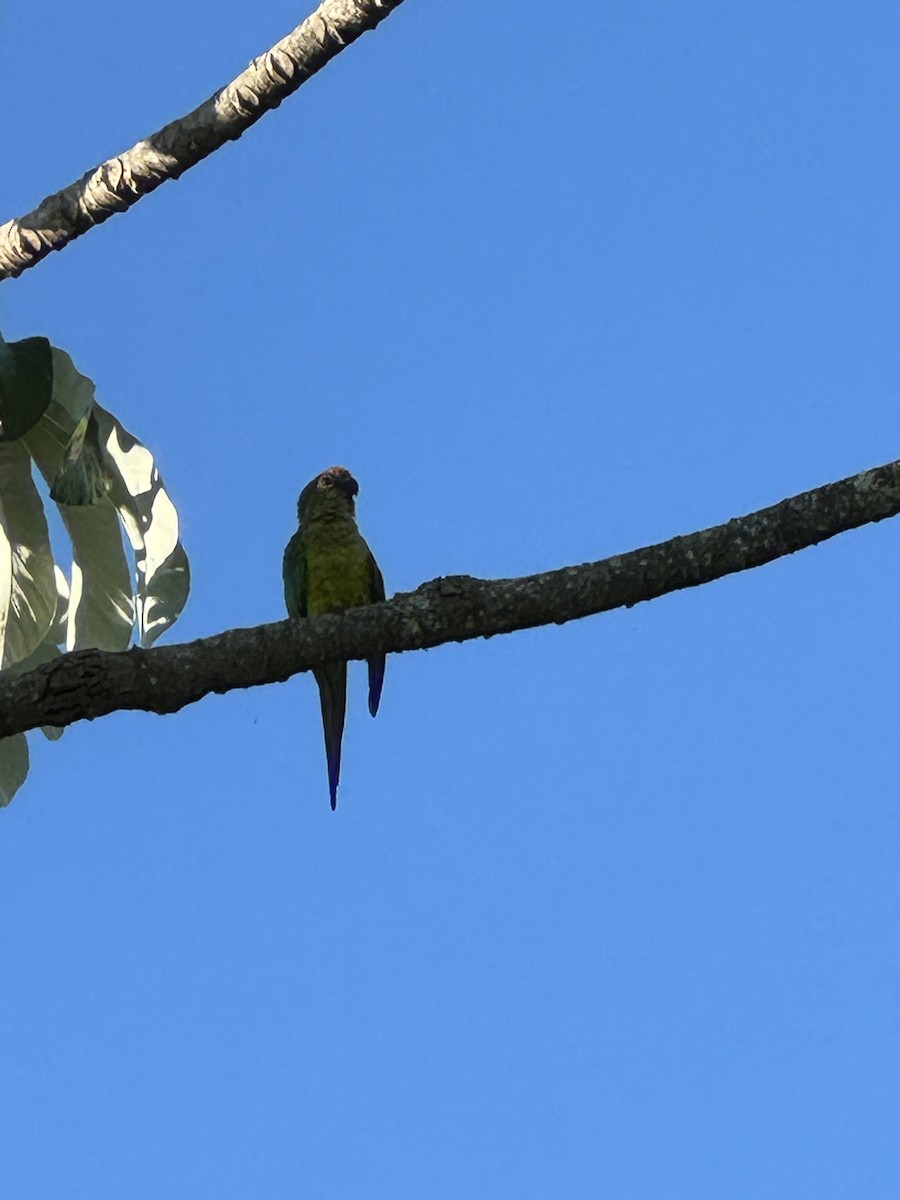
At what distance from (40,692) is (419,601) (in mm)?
782

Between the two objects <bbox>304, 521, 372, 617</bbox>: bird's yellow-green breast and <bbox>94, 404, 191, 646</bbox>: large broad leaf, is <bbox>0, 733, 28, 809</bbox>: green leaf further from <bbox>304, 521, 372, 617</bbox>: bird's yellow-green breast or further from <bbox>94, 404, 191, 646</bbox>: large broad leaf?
<bbox>304, 521, 372, 617</bbox>: bird's yellow-green breast

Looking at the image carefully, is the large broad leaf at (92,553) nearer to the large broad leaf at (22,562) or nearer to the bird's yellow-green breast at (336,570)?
the large broad leaf at (22,562)

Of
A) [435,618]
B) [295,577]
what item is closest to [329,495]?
[295,577]

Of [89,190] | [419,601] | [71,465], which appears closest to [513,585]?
[419,601]

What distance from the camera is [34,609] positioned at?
173 inches

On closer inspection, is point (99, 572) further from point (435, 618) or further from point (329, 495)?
point (329, 495)

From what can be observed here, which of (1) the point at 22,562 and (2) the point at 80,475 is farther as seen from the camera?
(1) the point at 22,562

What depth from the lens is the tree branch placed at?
422 cm

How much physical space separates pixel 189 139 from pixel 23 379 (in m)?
0.97

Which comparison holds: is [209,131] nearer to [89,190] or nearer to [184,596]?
[89,190]

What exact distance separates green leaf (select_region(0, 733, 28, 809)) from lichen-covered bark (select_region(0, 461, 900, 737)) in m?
1.59

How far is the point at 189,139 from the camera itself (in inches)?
173

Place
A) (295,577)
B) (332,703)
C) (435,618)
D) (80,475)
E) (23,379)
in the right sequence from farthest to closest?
1. (295,577)
2. (332,703)
3. (23,379)
4. (80,475)
5. (435,618)

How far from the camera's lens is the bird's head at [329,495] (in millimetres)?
6168
